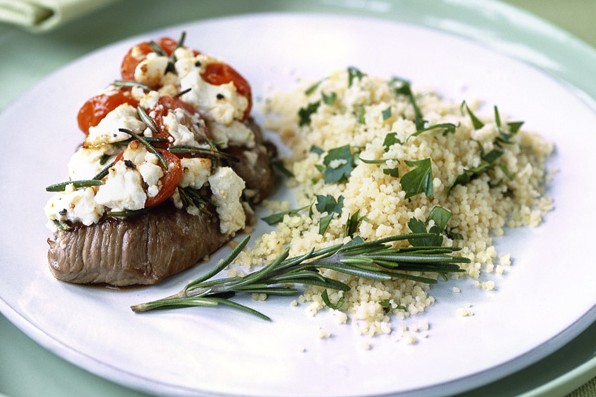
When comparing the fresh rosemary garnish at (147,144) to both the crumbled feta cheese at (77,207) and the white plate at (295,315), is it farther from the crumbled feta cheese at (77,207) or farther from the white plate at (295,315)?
the white plate at (295,315)

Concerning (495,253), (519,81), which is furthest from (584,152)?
(495,253)

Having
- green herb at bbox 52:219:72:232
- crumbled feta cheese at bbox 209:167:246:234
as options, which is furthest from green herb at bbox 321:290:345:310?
green herb at bbox 52:219:72:232

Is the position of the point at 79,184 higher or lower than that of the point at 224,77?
lower

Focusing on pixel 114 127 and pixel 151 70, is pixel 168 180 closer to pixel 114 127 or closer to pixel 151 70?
pixel 114 127

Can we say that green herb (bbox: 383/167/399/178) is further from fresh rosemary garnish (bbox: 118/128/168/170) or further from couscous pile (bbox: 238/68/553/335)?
fresh rosemary garnish (bbox: 118/128/168/170)

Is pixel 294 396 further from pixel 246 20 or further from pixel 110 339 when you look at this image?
pixel 246 20

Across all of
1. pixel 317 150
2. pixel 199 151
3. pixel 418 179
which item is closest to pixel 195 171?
pixel 199 151

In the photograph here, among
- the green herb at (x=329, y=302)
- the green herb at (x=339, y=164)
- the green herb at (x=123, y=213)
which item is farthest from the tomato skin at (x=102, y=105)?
the green herb at (x=329, y=302)
